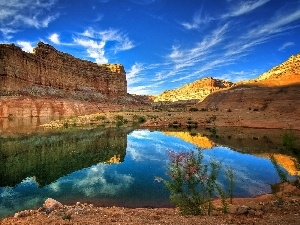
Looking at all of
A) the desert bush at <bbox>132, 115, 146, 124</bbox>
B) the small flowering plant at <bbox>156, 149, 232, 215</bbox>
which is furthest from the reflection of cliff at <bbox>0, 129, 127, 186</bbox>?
the desert bush at <bbox>132, 115, 146, 124</bbox>

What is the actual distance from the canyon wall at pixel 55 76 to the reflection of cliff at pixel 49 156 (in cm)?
4741

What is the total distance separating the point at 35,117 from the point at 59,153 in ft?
135

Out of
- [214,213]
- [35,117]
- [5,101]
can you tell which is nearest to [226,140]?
[214,213]

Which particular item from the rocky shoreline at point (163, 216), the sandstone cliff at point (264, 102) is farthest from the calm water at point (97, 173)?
the sandstone cliff at point (264, 102)

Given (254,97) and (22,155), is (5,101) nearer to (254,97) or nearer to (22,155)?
(22,155)

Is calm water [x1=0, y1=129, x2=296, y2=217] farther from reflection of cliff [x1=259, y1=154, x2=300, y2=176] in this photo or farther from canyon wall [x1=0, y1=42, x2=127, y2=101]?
canyon wall [x1=0, y1=42, x2=127, y2=101]

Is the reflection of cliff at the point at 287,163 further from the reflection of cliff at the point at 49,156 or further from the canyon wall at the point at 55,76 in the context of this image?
the canyon wall at the point at 55,76

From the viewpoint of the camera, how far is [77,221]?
7652 mm

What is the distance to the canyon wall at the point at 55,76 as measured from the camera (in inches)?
3000

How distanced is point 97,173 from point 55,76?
87044 millimetres

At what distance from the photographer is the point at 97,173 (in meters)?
16.9

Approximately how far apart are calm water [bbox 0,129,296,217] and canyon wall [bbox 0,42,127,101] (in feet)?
170

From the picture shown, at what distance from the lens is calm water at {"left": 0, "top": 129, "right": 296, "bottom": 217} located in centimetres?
1230

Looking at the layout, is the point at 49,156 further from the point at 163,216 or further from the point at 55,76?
the point at 55,76
